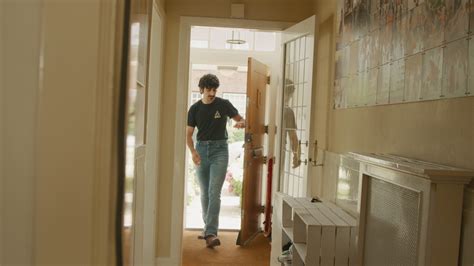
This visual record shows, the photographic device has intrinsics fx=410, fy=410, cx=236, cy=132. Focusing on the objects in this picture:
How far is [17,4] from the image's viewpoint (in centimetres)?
49

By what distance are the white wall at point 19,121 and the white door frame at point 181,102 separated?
9.03 ft

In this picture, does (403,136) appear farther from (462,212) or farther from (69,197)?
(69,197)

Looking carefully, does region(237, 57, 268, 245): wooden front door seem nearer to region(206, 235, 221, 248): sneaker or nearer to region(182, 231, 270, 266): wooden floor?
region(182, 231, 270, 266): wooden floor

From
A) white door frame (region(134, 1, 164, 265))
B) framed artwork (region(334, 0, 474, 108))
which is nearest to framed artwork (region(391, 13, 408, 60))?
framed artwork (region(334, 0, 474, 108))

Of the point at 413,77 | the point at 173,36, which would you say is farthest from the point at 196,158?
the point at 413,77

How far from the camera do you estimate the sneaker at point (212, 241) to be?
379 cm

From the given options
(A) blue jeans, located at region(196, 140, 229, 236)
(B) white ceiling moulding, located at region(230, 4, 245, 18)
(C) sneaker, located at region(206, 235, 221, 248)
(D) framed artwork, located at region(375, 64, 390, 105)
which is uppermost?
(B) white ceiling moulding, located at region(230, 4, 245, 18)

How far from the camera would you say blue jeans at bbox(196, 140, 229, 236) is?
3.82m

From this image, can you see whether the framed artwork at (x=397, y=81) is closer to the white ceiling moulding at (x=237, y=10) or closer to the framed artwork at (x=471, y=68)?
the framed artwork at (x=471, y=68)

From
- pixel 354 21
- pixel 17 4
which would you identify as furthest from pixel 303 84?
pixel 17 4

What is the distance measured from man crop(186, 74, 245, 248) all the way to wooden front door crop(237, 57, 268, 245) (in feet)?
0.75

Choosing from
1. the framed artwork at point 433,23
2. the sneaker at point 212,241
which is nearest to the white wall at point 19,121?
the framed artwork at point 433,23

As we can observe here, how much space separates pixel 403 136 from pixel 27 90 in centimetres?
141

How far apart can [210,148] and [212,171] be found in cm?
22
